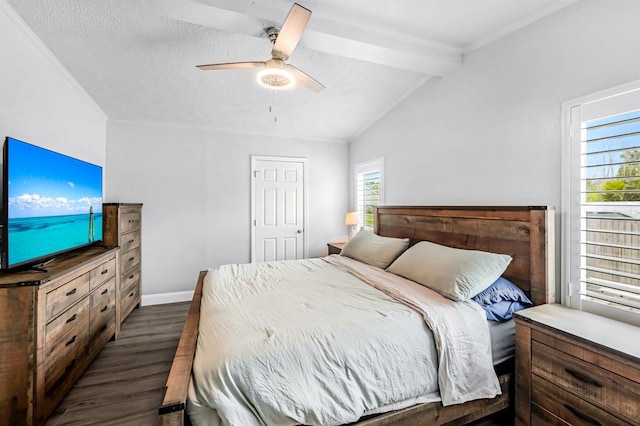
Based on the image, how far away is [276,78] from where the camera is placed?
7.15ft

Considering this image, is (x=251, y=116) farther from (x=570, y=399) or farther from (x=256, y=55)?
(x=570, y=399)

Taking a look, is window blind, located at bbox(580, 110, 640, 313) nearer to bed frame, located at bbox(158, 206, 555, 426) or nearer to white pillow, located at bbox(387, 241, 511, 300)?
bed frame, located at bbox(158, 206, 555, 426)

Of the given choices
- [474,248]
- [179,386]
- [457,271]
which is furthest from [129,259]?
[474,248]

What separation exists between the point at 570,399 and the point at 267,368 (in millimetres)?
1559

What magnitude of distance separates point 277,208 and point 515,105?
3.34 m

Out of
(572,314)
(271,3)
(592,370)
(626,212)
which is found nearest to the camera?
(592,370)

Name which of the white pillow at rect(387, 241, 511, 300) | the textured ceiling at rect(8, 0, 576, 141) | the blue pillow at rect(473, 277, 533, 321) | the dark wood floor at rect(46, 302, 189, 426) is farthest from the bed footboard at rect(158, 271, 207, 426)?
the textured ceiling at rect(8, 0, 576, 141)

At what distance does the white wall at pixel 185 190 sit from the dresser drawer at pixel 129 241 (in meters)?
0.20

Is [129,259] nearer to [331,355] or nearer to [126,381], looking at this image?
[126,381]

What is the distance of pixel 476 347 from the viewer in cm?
163

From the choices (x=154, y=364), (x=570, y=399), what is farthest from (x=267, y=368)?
(x=154, y=364)

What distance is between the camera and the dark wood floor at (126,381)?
182 cm

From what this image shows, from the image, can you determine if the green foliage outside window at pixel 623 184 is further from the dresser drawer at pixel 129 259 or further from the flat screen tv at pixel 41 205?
the dresser drawer at pixel 129 259

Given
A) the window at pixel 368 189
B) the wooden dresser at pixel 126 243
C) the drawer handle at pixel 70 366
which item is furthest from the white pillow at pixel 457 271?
the wooden dresser at pixel 126 243
